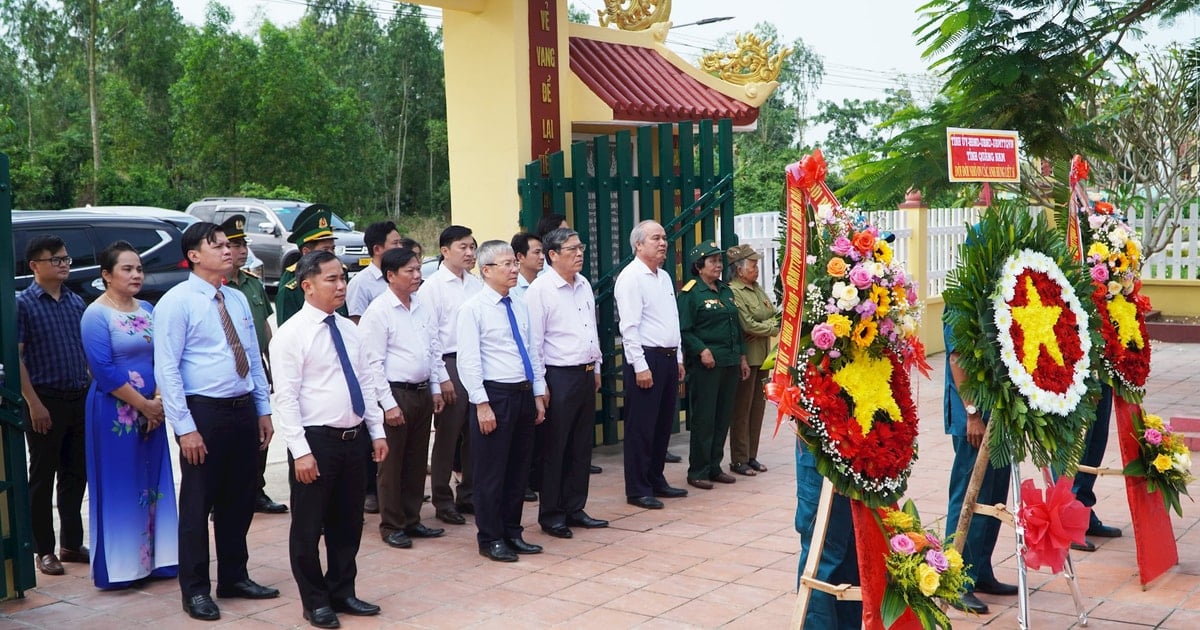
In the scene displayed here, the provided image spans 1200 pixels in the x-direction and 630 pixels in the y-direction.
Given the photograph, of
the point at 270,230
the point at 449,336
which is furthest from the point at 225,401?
the point at 270,230

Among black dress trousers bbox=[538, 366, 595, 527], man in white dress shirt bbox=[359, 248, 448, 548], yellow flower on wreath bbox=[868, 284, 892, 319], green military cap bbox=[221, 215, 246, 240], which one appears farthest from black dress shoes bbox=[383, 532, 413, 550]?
yellow flower on wreath bbox=[868, 284, 892, 319]

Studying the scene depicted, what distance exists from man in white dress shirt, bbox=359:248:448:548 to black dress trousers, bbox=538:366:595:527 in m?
0.63

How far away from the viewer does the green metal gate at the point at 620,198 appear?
26.3 feet

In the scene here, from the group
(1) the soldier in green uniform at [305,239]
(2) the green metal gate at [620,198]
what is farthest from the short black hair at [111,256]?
(2) the green metal gate at [620,198]

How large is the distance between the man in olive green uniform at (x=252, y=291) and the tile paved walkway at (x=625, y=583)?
135 millimetres

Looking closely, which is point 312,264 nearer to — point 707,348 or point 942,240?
point 707,348

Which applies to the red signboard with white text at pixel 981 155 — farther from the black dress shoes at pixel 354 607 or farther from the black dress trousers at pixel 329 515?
the black dress shoes at pixel 354 607

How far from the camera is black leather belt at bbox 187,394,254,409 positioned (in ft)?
16.5

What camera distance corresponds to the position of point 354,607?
16.5ft

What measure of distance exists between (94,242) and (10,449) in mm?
6721

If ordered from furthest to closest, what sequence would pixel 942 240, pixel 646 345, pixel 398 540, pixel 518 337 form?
pixel 942 240 < pixel 646 345 < pixel 398 540 < pixel 518 337

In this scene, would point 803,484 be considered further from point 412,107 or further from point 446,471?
point 412,107

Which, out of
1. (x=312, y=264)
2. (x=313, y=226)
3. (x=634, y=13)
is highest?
(x=634, y=13)

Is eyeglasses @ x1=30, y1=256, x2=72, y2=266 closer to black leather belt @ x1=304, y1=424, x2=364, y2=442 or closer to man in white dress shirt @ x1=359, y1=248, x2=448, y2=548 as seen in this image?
man in white dress shirt @ x1=359, y1=248, x2=448, y2=548
